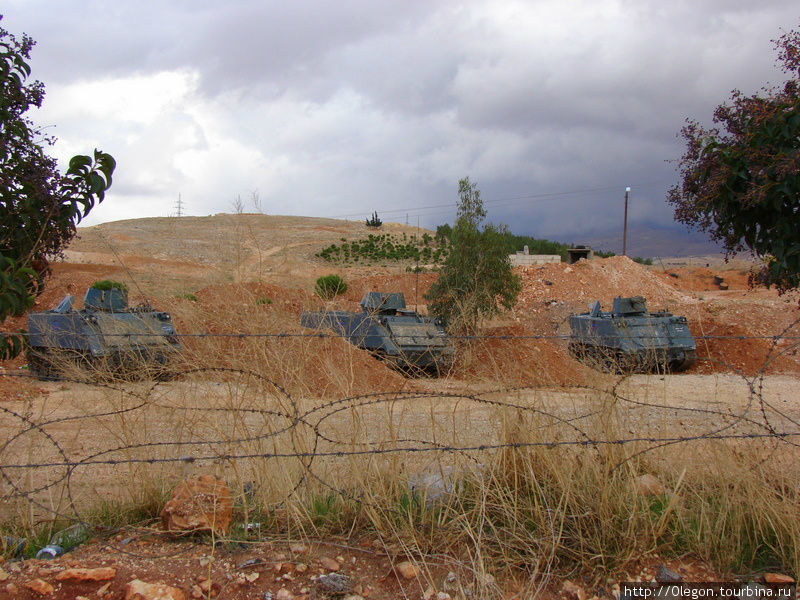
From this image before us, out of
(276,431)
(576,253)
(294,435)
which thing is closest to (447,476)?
(294,435)

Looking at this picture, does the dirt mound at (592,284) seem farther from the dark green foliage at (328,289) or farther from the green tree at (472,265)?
the dark green foliage at (328,289)

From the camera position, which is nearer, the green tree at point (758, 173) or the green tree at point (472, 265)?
the green tree at point (758, 173)

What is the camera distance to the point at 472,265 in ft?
61.8

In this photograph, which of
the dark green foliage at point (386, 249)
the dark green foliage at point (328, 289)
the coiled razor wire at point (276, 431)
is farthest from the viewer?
the dark green foliage at point (386, 249)

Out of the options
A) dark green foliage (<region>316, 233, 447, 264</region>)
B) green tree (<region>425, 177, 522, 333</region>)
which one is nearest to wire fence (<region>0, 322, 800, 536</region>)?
green tree (<region>425, 177, 522, 333</region>)

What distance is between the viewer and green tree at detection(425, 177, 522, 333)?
18.5 metres

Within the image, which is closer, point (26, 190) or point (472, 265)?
point (26, 190)

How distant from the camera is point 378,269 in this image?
37.1 m

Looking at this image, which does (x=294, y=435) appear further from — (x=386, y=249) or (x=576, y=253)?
(x=386, y=249)

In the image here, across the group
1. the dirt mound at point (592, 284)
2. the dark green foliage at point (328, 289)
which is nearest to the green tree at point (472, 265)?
the dirt mound at point (592, 284)

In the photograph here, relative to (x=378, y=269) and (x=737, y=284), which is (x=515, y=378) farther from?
(x=737, y=284)

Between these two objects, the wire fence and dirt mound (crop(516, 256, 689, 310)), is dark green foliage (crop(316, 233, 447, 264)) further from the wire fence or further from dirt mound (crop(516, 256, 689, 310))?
the wire fence

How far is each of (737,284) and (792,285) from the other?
33080mm

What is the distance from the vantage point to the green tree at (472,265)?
18.5 m
